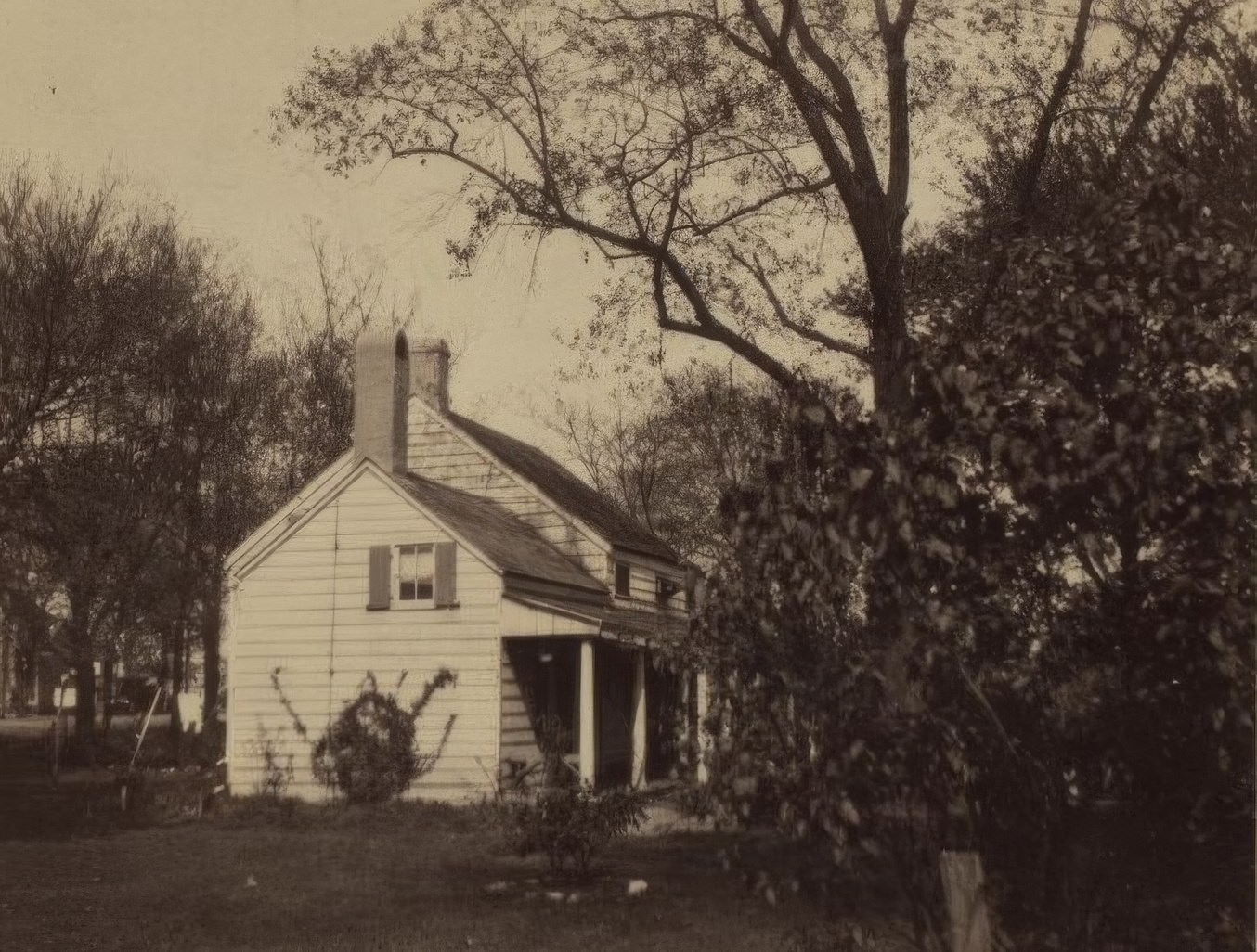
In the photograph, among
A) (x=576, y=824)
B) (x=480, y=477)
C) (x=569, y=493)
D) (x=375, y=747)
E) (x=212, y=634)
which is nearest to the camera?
(x=576, y=824)

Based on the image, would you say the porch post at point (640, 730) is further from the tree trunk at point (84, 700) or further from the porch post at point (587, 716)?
the tree trunk at point (84, 700)

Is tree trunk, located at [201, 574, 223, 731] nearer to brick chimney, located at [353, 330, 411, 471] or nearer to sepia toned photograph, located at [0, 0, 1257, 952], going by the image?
sepia toned photograph, located at [0, 0, 1257, 952]

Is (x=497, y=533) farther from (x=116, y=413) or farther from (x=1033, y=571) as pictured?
(x=1033, y=571)

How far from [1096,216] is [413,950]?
7.26 meters

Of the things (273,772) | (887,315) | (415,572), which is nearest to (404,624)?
(415,572)

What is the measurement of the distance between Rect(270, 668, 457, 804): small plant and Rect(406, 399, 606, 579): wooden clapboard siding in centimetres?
574

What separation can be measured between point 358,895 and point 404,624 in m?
9.43

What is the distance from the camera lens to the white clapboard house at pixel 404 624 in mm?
20922

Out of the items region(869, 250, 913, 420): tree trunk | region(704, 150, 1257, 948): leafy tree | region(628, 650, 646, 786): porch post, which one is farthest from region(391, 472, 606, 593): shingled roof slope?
region(704, 150, 1257, 948): leafy tree

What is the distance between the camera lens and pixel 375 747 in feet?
68.8

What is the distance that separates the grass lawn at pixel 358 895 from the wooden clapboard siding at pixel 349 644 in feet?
9.55

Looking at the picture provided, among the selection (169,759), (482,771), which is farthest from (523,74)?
(169,759)

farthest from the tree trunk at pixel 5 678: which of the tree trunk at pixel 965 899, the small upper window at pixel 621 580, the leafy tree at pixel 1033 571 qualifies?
the leafy tree at pixel 1033 571

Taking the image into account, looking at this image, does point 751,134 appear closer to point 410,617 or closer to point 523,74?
point 523,74
